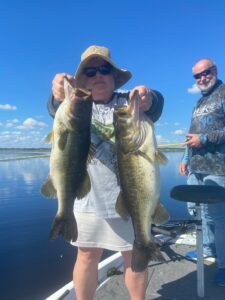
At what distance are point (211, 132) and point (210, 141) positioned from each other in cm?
16

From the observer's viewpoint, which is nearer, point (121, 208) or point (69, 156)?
point (69, 156)

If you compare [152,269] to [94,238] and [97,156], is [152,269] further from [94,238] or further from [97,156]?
[97,156]

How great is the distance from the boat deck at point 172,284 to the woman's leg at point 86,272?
102cm

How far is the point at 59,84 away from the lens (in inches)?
133

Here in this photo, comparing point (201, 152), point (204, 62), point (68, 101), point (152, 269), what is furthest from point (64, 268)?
point (68, 101)

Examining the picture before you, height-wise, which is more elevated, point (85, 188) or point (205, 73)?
point (205, 73)

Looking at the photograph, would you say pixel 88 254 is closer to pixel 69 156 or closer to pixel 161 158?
pixel 69 156

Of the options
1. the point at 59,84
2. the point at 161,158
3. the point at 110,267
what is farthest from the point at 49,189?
the point at 110,267

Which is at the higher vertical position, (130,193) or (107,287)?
(130,193)

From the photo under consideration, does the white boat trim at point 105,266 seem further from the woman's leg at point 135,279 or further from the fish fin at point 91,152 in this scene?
the fish fin at point 91,152

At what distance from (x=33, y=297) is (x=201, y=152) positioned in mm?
6804

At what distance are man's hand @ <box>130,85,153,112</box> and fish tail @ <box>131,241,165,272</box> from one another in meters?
1.34

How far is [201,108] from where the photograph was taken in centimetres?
566

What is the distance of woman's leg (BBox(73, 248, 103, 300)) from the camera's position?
12.9ft
